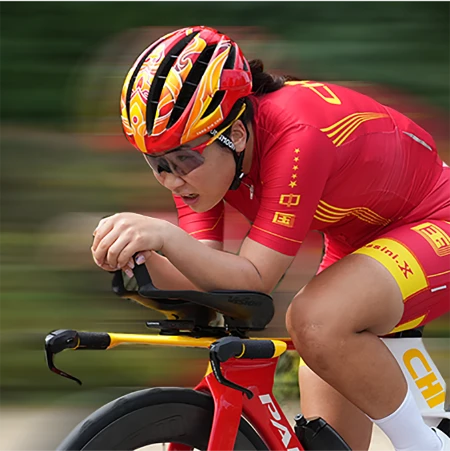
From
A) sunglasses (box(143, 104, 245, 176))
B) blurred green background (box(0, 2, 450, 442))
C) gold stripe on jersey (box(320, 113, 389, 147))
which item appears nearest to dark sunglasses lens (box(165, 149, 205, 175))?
sunglasses (box(143, 104, 245, 176))

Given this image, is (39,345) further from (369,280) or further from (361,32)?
(369,280)

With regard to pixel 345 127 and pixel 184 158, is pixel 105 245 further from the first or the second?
pixel 345 127

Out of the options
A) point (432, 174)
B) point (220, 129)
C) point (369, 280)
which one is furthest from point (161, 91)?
point (432, 174)

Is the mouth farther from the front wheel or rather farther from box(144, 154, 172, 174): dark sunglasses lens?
the front wheel

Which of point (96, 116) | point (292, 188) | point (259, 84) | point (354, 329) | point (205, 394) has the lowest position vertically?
point (96, 116)

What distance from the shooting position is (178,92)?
2.31 metres

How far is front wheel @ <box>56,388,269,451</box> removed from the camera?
2195 mm

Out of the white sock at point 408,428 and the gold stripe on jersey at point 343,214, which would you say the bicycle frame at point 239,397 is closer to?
the white sock at point 408,428

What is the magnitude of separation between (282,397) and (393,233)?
202 centimetres

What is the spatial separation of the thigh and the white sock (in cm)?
22

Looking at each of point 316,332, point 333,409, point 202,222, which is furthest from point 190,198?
point 333,409

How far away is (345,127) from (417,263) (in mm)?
400

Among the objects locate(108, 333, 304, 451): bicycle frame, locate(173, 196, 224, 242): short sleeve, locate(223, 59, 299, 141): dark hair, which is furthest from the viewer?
locate(173, 196, 224, 242): short sleeve

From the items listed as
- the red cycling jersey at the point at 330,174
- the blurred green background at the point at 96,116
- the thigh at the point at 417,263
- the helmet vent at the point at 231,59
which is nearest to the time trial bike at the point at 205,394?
the red cycling jersey at the point at 330,174
